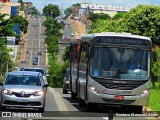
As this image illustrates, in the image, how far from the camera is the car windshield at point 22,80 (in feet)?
82.0

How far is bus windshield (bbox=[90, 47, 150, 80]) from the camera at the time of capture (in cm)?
2512

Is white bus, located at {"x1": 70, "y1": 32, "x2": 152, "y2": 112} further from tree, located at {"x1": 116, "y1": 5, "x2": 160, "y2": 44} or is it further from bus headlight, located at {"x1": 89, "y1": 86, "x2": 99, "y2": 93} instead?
tree, located at {"x1": 116, "y1": 5, "x2": 160, "y2": 44}

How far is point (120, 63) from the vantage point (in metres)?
25.2

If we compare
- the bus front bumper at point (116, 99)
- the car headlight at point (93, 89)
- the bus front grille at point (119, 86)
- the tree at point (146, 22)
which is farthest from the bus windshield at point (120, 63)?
the tree at point (146, 22)

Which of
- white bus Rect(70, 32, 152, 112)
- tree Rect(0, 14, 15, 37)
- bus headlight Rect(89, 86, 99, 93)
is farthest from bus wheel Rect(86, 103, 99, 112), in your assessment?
tree Rect(0, 14, 15, 37)

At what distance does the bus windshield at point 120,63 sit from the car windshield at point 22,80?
2.13 metres

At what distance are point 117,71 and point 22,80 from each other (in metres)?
3.60

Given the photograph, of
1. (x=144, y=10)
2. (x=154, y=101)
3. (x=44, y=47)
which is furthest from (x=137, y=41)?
(x=44, y=47)

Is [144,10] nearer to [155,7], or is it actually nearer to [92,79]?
[155,7]

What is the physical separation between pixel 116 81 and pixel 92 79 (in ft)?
2.97

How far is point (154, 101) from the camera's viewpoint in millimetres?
30781

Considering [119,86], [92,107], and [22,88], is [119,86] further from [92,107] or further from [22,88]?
[22,88]

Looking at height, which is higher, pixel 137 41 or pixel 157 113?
pixel 137 41

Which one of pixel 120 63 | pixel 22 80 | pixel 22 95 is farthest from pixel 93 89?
pixel 22 95
